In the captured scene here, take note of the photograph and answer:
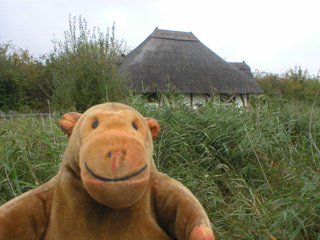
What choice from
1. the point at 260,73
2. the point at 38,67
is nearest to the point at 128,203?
the point at 38,67

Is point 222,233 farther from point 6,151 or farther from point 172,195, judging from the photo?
point 6,151

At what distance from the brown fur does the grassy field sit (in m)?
0.93

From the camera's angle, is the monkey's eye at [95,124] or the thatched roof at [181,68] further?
the thatched roof at [181,68]

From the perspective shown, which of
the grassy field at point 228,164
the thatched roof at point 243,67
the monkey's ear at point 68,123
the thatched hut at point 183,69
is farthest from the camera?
the thatched roof at point 243,67

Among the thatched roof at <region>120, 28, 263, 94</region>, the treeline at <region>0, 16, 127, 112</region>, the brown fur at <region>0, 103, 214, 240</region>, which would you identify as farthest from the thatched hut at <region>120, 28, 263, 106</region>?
the brown fur at <region>0, 103, 214, 240</region>

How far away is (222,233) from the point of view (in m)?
1.95

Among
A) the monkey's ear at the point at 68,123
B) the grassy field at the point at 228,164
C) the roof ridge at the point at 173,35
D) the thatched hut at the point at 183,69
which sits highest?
the roof ridge at the point at 173,35

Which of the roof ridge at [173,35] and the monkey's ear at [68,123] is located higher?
the roof ridge at [173,35]

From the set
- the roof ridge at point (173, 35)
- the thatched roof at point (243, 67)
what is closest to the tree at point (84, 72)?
the roof ridge at point (173, 35)

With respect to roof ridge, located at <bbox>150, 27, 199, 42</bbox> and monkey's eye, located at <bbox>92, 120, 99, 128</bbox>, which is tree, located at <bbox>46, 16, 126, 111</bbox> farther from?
roof ridge, located at <bbox>150, 27, 199, 42</bbox>

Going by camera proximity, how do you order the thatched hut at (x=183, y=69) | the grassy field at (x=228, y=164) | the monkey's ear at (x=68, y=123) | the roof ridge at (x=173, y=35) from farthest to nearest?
the roof ridge at (x=173, y=35) → the thatched hut at (x=183, y=69) → the grassy field at (x=228, y=164) → the monkey's ear at (x=68, y=123)

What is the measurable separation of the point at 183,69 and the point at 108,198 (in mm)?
11997

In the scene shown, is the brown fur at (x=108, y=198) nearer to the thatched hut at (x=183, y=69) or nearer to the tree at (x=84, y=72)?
the tree at (x=84, y=72)

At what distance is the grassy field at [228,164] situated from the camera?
195 cm
